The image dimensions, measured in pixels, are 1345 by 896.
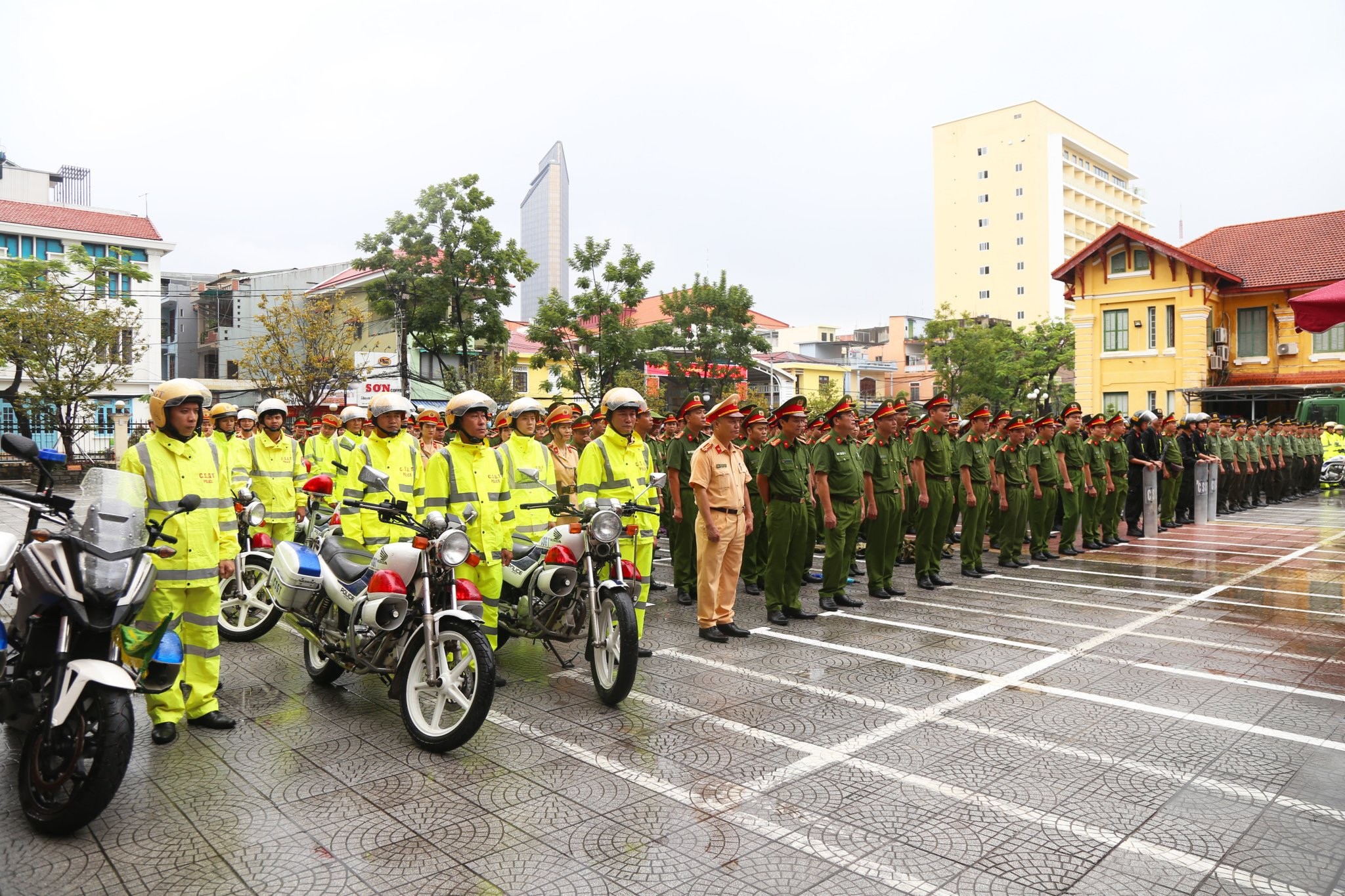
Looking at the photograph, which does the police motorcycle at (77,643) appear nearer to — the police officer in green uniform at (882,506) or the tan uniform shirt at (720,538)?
the tan uniform shirt at (720,538)

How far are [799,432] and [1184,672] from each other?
3562 mm

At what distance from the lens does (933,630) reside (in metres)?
7.76

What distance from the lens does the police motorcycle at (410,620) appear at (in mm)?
4766

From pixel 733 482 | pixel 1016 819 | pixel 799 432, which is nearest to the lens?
pixel 1016 819

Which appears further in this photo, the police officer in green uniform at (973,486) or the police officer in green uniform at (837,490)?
the police officer in green uniform at (973,486)

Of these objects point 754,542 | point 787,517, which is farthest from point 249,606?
point 754,542

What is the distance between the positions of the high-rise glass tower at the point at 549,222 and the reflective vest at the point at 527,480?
56467mm

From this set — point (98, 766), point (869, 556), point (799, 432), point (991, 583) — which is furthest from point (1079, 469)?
point (98, 766)

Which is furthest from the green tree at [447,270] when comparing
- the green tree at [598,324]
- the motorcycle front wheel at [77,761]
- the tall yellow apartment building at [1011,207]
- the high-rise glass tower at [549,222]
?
the tall yellow apartment building at [1011,207]

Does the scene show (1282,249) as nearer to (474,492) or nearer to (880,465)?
(880,465)

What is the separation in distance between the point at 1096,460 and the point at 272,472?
10.4m

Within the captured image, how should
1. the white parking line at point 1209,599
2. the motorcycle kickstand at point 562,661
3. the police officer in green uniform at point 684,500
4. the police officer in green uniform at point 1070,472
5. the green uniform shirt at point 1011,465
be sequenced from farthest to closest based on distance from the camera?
1. the police officer in green uniform at point 1070,472
2. the green uniform shirt at point 1011,465
3. the police officer in green uniform at point 684,500
4. the white parking line at point 1209,599
5. the motorcycle kickstand at point 562,661

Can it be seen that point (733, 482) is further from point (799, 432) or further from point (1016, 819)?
point (1016, 819)

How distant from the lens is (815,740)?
4.95m
